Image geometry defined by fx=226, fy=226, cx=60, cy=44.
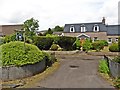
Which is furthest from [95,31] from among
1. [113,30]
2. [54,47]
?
[54,47]

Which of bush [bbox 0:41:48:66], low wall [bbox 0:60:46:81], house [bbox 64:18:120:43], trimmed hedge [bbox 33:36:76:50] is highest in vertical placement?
house [bbox 64:18:120:43]

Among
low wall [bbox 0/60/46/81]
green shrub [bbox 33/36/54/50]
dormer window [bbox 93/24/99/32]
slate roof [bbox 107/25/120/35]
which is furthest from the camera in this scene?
slate roof [bbox 107/25/120/35]

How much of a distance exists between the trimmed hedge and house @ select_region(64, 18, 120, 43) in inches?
747

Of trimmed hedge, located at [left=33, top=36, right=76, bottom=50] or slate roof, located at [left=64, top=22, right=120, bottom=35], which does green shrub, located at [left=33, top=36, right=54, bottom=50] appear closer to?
trimmed hedge, located at [left=33, top=36, right=76, bottom=50]

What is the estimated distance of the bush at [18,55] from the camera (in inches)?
617

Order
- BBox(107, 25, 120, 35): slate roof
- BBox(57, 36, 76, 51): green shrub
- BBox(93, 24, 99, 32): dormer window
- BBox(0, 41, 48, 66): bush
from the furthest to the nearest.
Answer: BBox(107, 25, 120, 35): slate roof < BBox(93, 24, 99, 32): dormer window < BBox(57, 36, 76, 51): green shrub < BBox(0, 41, 48, 66): bush

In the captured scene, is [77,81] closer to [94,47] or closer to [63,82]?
[63,82]

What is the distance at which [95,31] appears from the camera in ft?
182

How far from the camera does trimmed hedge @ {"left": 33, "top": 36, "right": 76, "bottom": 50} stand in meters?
36.2

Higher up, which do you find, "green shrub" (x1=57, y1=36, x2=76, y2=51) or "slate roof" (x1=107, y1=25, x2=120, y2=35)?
"slate roof" (x1=107, y1=25, x2=120, y2=35)

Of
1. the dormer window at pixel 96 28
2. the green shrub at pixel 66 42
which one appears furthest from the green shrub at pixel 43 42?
the dormer window at pixel 96 28

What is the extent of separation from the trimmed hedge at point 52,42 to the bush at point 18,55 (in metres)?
18.0

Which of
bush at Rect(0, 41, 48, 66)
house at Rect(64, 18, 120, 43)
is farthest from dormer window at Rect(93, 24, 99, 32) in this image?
bush at Rect(0, 41, 48, 66)

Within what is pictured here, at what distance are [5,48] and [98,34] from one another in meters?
40.6
